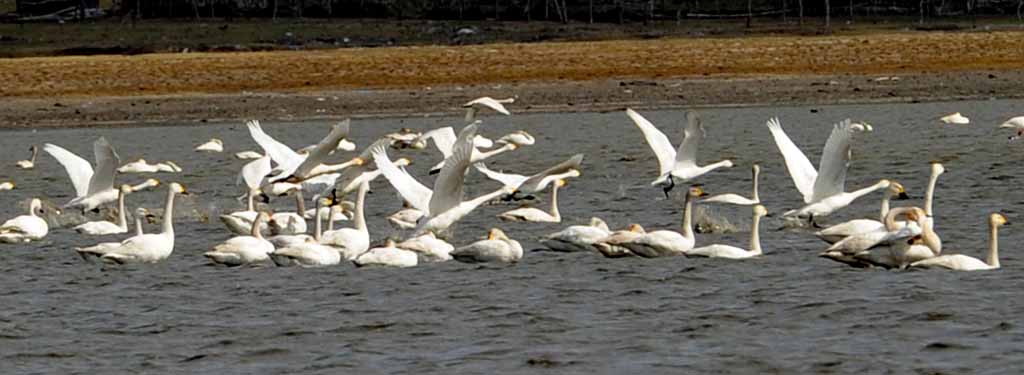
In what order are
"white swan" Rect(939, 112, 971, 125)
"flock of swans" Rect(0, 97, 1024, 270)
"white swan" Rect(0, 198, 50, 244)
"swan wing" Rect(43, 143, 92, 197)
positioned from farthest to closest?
"white swan" Rect(939, 112, 971, 125) < "swan wing" Rect(43, 143, 92, 197) < "white swan" Rect(0, 198, 50, 244) < "flock of swans" Rect(0, 97, 1024, 270)

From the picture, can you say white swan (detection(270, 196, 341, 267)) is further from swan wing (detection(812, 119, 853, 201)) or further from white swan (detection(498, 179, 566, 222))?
swan wing (detection(812, 119, 853, 201))

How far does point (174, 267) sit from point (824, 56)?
77.6 feet

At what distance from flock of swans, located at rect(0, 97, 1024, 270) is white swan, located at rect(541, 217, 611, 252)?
0.03 ft

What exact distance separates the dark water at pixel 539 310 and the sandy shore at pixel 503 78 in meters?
12.5

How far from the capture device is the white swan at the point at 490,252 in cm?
1480

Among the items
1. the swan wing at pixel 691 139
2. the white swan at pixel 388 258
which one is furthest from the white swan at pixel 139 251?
the swan wing at pixel 691 139

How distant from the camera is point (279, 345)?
11914mm

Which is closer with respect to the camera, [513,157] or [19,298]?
[19,298]

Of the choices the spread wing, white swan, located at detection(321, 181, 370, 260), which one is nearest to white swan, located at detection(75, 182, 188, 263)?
white swan, located at detection(321, 181, 370, 260)

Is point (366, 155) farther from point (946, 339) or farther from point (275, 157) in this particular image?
point (946, 339)

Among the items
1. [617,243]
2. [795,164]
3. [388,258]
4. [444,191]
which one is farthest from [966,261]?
[388,258]

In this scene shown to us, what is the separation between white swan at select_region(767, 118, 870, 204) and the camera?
603 inches

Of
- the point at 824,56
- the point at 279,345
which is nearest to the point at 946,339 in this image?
the point at 279,345

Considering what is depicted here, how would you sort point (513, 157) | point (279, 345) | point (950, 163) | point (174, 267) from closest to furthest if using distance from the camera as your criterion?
point (279, 345), point (174, 267), point (950, 163), point (513, 157)
